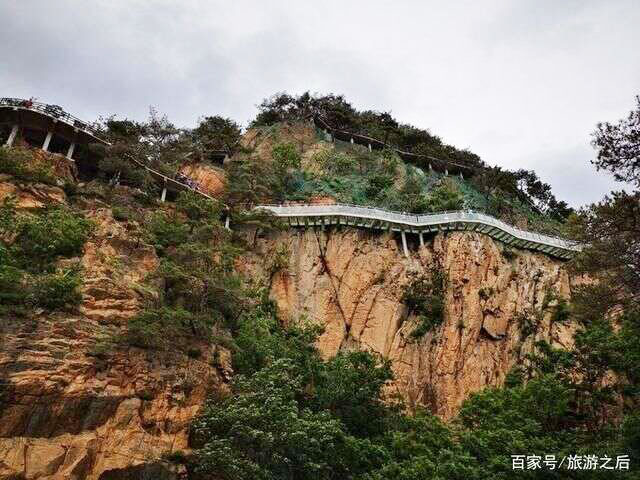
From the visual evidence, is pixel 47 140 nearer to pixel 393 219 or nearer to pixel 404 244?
→ pixel 393 219

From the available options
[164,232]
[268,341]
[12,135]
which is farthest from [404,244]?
[12,135]

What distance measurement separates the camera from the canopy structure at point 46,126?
26.2 m

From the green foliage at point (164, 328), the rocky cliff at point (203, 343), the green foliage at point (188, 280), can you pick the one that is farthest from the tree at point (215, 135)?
the green foliage at point (164, 328)

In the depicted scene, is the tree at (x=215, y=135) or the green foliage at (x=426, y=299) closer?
the green foliage at (x=426, y=299)

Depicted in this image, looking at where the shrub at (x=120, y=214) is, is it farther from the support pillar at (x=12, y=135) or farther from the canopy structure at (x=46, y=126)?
the support pillar at (x=12, y=135)

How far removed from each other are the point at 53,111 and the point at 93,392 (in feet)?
55.1

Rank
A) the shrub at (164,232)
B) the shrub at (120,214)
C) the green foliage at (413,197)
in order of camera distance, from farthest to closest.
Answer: the green foliage at (413,197) < the shrub at (164,232) < the shrub at (120,214)

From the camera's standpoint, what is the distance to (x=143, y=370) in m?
17.3

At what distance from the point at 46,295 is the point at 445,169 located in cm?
3338

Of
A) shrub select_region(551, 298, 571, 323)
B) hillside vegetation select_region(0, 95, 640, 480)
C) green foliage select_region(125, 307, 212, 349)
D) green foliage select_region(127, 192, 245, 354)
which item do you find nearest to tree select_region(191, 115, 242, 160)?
hillside vegetation select_region(0, 95, 640, 480)

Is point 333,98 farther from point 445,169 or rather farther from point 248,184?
point 248,184

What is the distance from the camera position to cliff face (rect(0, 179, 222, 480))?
556 inches

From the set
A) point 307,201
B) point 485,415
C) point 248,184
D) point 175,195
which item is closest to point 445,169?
point 307,201

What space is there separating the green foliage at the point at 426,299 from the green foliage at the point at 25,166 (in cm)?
1736
